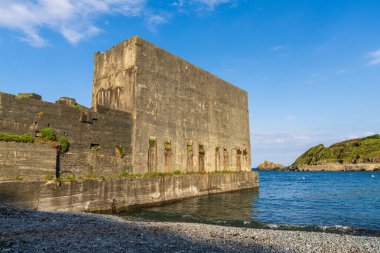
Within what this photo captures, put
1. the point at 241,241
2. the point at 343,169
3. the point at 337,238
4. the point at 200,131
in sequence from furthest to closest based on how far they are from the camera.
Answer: the point at 343,169 → the point at 200,131 → the point at 337,238 → the point at 241,241

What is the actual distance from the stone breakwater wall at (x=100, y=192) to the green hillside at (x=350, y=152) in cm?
12966

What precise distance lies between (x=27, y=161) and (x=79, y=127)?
361cm

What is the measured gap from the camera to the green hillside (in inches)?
5098

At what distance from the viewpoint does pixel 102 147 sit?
17.1 metres

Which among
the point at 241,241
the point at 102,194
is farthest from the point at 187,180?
the point at 241,241

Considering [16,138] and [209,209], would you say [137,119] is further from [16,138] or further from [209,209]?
[16,138]

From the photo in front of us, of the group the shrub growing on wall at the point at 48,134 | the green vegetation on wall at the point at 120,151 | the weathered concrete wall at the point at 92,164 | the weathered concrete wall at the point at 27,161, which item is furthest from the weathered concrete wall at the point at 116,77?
the weathered concrete wall at the point at 27,161

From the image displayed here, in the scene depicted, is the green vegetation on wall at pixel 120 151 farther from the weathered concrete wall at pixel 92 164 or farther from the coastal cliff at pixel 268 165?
the coastal cliff at pixel 268 165

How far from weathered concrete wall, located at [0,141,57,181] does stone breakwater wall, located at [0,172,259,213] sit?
894mm

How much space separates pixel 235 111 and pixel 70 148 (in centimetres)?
2103

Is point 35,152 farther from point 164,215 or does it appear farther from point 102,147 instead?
point 164,215

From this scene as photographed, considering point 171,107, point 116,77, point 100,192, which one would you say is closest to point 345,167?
point 171,107

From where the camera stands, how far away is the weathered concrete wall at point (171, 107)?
19.9 metres

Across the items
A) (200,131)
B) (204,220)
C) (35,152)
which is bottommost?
(204,220)
